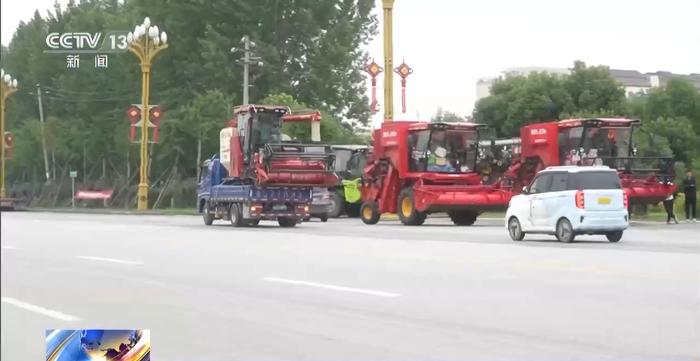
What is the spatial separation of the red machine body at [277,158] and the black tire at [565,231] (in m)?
8.76

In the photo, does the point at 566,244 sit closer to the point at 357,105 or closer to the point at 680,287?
the point at 680,287

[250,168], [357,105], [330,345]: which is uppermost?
[357,105]

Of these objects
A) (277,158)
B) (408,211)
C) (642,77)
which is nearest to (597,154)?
(408,211)

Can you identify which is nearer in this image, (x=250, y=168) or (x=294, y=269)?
(x=294, y=269)

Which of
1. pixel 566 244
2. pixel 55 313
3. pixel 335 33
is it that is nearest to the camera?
pixel 55 313

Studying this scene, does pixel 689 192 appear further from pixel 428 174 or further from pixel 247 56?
pixel 247 56

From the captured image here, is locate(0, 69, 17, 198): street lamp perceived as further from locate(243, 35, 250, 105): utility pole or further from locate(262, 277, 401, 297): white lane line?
locate(243, 35, 250, 105): utility pole

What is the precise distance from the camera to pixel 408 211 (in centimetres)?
3031

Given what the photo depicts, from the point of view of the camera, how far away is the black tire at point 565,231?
20188mm

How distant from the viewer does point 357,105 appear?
30.2 m

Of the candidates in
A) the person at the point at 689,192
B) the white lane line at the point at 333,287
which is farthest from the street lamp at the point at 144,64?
the person at the point at 689,192

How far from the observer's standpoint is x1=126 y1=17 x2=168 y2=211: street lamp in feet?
25.3

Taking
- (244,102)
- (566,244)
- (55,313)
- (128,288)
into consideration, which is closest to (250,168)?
(244,102)

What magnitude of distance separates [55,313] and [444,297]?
4.82m
